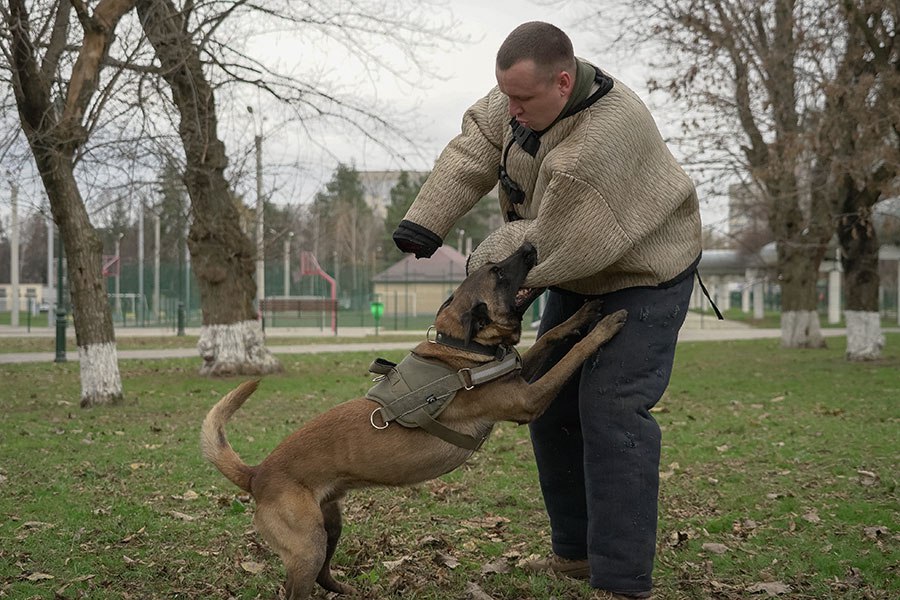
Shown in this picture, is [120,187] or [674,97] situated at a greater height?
[674,97]

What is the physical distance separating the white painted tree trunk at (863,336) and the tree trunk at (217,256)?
1081cm

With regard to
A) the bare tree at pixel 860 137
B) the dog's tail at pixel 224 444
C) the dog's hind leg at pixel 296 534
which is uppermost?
the bare tree at pixel 860 137

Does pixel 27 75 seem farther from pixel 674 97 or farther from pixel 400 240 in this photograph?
pixel 674 97

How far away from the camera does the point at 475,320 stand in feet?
13.2

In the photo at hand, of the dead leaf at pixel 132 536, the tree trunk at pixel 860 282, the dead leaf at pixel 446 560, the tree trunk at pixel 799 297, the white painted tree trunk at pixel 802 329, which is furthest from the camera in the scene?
Answer: the white painted tree trunk at pixel 802 329

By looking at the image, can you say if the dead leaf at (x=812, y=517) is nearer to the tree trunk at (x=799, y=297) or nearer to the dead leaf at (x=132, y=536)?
the dead leaf at (x=132, y=536)

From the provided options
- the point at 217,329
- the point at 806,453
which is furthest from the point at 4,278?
the point at 806,453

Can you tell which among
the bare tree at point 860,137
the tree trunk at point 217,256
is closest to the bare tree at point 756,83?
the bare tree at point 860,137

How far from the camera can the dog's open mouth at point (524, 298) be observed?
389cm

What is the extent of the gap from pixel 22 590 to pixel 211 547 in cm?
103

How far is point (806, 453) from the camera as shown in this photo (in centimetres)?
781

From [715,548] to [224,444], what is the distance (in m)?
2.66

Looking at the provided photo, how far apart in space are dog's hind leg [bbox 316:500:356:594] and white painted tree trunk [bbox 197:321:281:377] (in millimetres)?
10804

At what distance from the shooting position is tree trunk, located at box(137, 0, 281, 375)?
13.4m
